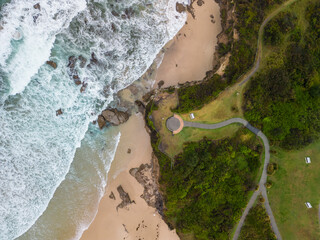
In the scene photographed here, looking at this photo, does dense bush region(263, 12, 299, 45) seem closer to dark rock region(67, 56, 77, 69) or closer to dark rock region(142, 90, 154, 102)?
dark rock region(142, 90, 154, 102)

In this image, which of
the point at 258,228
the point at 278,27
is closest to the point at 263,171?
the point at 258,228

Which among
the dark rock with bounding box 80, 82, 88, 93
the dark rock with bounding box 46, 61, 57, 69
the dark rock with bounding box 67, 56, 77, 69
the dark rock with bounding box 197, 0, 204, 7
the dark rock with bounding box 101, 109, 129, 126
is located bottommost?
the dark rock with bounding box 101, 109, 129, 126

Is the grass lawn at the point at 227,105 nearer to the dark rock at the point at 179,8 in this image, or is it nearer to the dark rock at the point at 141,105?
the dark rock at the point at 141,105

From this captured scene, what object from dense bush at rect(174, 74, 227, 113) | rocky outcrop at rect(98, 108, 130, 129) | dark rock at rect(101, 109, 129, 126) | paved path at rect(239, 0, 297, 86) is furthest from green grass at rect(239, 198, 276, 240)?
rocky outcrop at rect(98, 108, 130, 129)

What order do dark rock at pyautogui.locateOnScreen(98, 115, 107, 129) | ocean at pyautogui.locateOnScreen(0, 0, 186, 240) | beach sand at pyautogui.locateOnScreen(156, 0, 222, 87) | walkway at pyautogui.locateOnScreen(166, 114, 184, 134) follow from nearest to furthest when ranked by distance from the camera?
1. ocean at pyautogui.locateOnScreen(0, 0, 186, 240)
2. walkway at pyautogui.locateOnScreen(166, 114, 184, 134)
3. dark rock at pyautogui.locateOnScreen(98, 115, 107, 129)
4. beach sand at pyautogui.locateOnScreen(156, 0, 222, 87)

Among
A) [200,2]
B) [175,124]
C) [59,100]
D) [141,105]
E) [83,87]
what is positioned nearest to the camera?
[59,100]

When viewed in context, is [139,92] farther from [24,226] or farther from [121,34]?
[24,226]

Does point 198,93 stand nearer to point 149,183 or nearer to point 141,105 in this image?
point 141,105

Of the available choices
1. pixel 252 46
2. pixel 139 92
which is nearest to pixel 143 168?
pixel 139 92
